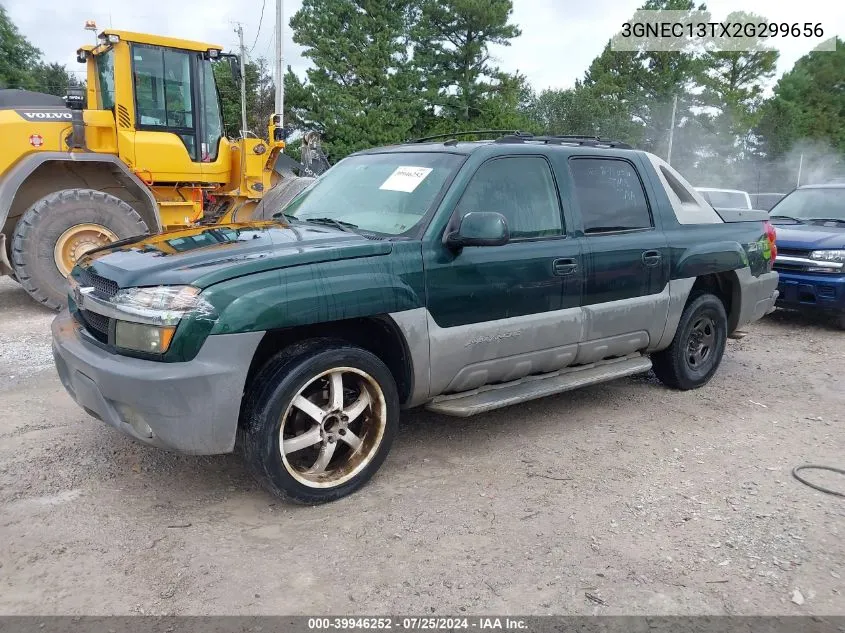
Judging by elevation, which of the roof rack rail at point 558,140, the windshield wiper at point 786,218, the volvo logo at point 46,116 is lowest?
the windshield wiper at point 786,218

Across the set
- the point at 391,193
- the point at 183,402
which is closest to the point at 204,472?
the point at 183,402

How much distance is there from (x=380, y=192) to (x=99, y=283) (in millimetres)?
1718

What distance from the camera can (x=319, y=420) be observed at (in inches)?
137

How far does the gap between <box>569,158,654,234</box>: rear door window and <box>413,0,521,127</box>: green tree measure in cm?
2790

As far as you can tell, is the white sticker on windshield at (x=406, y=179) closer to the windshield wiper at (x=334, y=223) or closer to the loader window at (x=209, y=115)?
the windshield wiper at (x=334, y=223)

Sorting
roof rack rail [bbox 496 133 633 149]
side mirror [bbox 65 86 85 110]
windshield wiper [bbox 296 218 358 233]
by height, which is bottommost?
windshield wiper [bbox 296 218 358 233]

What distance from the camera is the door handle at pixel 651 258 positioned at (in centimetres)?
490

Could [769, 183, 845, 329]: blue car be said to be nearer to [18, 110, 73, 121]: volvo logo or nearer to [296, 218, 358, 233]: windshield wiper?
[296, 218, 358, 233]: windshield wiper

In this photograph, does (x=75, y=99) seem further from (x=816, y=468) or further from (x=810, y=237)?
(x=810, y=237)

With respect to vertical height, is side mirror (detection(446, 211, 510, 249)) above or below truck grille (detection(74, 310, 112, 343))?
above

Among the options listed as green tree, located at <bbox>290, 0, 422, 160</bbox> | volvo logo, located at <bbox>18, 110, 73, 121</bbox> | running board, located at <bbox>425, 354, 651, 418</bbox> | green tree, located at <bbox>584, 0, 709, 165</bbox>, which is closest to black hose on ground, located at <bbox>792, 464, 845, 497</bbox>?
running board, located at <bbox>425, 354, 651, 418</bbox>

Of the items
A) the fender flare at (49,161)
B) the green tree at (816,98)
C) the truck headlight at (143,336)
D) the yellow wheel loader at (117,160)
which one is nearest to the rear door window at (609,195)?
the truck headlight at (143,336)

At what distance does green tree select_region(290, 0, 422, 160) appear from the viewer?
100 ft

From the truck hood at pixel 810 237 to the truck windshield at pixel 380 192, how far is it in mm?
5859
